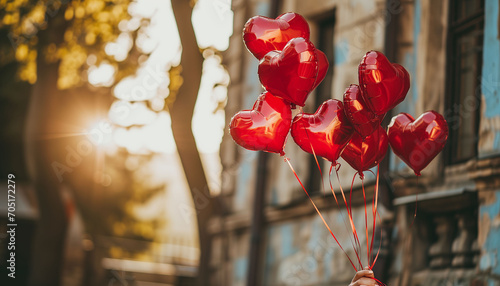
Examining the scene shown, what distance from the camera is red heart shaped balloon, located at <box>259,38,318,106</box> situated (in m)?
5.01

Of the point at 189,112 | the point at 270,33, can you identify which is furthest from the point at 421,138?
the point at 189,112

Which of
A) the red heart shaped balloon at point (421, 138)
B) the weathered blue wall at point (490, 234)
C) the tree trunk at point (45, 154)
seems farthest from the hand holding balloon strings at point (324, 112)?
the tree trunk at point (45, 154)

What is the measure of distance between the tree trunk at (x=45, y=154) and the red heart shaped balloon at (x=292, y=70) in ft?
30.8

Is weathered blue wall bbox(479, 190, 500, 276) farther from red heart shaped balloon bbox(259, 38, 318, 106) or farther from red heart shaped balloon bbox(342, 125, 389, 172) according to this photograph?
red heart shaped balloon bbox(259, 38, 318, 106)

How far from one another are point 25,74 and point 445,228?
10.7 meters

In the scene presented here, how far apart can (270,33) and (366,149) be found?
99 cm

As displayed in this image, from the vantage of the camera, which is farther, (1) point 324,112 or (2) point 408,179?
(2) point 408,179

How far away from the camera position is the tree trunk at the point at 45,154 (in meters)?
13.9

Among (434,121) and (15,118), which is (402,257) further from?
(15,118)

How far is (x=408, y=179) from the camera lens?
7.87 m

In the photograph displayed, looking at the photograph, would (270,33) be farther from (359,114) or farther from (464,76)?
(464,76)

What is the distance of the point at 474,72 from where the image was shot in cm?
743

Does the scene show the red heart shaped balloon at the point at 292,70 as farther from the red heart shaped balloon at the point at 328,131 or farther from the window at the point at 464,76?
the window at the point at 464,76

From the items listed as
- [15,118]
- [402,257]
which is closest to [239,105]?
[402,257]
